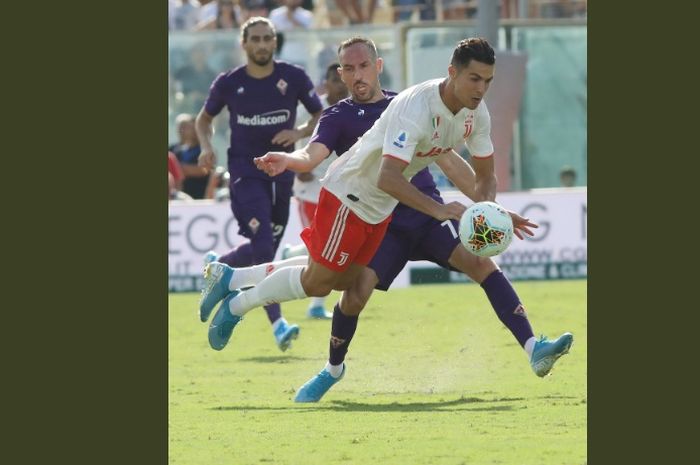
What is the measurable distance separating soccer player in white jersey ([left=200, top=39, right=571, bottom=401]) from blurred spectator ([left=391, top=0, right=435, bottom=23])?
1526 centimetres

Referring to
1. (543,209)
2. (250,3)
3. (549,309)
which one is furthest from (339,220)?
(250,3)

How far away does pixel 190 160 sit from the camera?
79.1 feet

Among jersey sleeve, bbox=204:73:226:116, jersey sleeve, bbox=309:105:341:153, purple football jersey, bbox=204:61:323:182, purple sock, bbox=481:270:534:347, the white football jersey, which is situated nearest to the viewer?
the white football jersey

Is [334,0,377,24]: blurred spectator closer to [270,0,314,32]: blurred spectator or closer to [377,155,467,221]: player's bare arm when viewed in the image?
[270,0,314,32]: blurred spectator

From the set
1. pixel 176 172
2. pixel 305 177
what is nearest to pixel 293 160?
pixel 305 177

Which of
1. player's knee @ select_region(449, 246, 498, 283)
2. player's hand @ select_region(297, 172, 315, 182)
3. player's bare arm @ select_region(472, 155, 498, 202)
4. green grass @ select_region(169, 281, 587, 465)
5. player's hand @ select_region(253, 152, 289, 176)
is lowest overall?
green grass @ select_region(169, 281, 587, 465)

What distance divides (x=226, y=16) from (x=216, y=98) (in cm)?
1201

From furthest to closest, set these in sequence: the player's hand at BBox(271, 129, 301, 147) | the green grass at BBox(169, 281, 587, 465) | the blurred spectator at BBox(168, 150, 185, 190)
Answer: the blurred spectator at BBox(168, 150, 185, 190), the player's hand at BBox(271, 129, 301, 147), the green grass at BBox(169, 281, 587, 465)

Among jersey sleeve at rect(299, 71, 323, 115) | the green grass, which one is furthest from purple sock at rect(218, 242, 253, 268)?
jersey sleeve at rect(299, 71, 323, 115)

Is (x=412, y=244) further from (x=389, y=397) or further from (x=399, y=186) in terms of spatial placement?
(x=399, y=186)

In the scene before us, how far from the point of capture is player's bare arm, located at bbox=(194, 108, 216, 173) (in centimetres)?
1398

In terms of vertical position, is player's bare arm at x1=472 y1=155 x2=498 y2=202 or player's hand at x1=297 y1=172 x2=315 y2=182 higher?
player's bare arm at x1=472 y1=155 x2=498 y2=202

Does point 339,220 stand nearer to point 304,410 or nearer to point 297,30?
point 304,410

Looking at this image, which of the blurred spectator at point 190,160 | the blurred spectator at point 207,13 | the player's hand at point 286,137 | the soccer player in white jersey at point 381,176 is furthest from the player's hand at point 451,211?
the blurred spectator at point 207,13
